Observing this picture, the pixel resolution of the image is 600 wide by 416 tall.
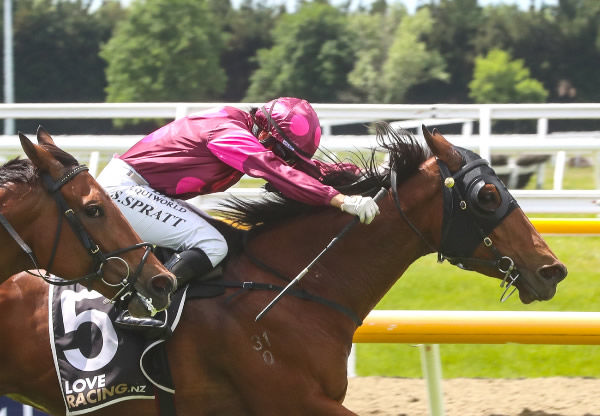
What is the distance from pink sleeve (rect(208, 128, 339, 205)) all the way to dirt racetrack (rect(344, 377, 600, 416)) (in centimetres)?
180

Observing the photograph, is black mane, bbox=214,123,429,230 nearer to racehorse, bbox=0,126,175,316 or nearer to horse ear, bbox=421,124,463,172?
horse ear, bbox=421,124,463,172

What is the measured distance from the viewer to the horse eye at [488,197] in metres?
3.47

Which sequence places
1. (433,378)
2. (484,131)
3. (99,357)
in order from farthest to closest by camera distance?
(484,131), (433,378), (99,357)

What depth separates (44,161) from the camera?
3.09 meters

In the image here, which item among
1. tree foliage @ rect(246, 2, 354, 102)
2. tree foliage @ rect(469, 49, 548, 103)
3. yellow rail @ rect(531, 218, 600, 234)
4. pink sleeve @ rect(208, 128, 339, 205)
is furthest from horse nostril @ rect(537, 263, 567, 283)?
tree foliage @ rect(246, 2, 354, 102)

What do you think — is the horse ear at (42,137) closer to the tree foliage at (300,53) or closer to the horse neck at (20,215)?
the horse neck at (20,215)

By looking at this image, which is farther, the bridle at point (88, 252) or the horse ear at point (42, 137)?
the horse ear at point (42, 137)

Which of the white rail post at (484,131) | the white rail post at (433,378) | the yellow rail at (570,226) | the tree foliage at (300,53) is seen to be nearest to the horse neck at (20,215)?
the white rail post at (433,378)

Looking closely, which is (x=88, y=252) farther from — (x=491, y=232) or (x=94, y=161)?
(x=94, y=161)

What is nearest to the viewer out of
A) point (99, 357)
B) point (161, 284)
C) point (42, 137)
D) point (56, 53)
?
point (161, 284)

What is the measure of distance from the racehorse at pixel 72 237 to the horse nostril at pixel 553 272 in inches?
53.0

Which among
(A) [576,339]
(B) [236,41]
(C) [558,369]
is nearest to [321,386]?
(A) [576,339]

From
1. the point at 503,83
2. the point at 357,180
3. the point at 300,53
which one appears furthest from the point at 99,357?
the point at 300,53

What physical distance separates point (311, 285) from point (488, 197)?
0.72 metres
